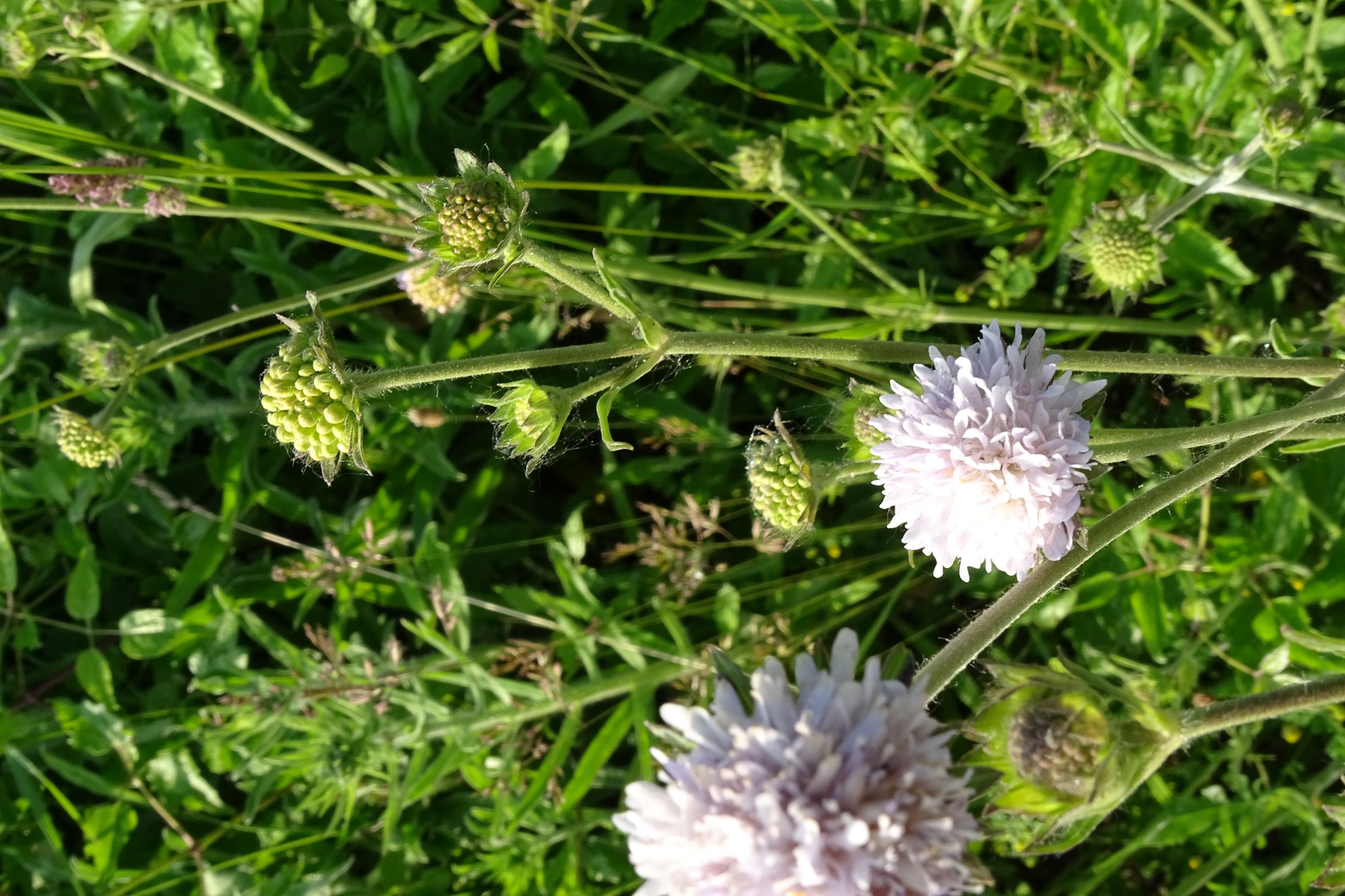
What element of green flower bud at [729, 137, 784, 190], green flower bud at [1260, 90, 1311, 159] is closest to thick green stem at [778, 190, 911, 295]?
green flower bud at [729, 137, 784, 190]

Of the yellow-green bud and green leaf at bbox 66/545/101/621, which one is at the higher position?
the yellow-green bud

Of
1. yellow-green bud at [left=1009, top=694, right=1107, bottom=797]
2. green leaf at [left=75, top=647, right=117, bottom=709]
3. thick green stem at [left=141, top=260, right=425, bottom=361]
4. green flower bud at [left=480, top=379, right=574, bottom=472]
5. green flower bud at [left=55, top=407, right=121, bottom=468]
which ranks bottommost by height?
green leaf at [left=75, top=647, right=117, bottom=709]

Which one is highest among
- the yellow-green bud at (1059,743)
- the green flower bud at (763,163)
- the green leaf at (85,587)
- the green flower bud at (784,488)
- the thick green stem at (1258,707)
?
the green flower bud at (763,163)

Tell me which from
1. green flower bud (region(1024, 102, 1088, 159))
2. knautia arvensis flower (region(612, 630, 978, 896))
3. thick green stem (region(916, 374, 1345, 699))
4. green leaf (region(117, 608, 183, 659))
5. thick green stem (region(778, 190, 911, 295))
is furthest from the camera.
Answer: green leaf (region(117, 608, 183, 659))

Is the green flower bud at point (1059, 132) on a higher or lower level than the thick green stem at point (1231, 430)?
higher

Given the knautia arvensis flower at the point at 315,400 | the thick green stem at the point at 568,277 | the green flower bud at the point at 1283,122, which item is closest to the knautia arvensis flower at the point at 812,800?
the thick green stem at the point at 568,277

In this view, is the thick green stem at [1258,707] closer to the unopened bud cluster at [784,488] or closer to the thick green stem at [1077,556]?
the thick green stem at [1077,556]

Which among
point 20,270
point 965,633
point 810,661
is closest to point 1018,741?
point 965,633

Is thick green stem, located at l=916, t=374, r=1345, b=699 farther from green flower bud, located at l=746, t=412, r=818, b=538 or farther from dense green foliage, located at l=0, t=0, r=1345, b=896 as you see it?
dense green foliage, located at l=0, t=0, r=1345, b=896
